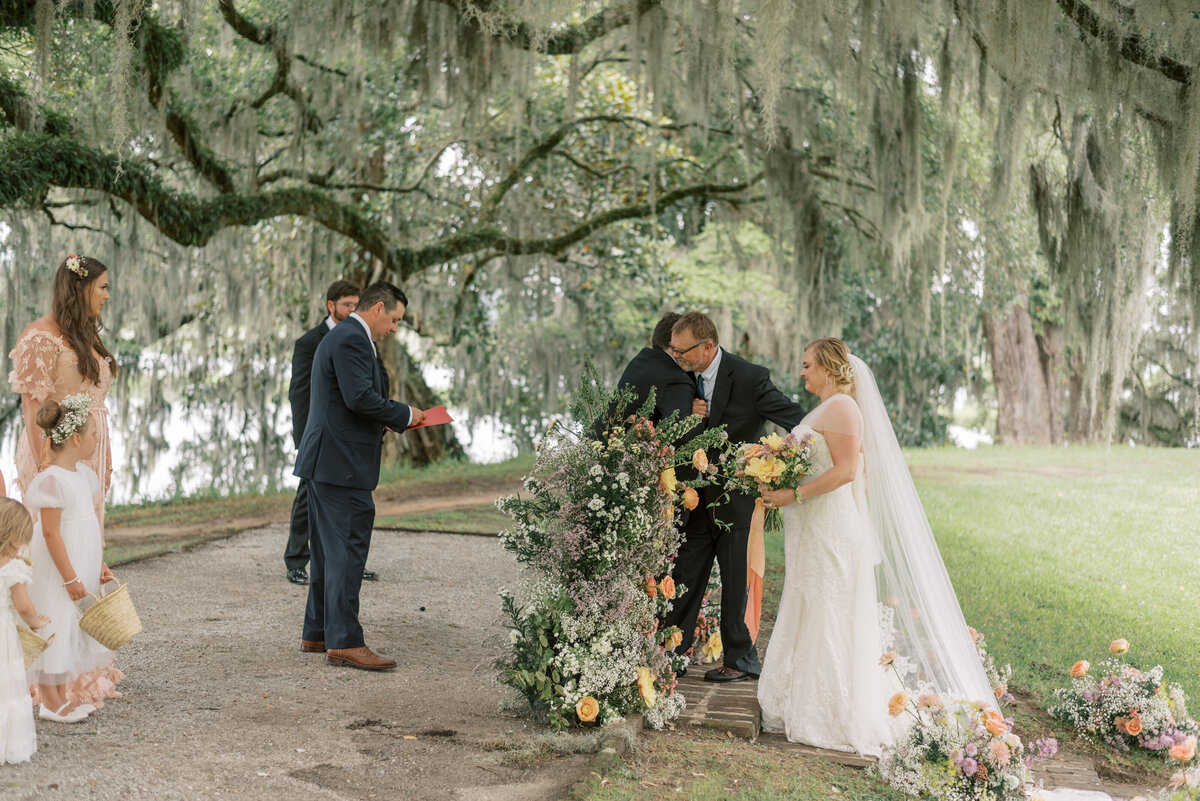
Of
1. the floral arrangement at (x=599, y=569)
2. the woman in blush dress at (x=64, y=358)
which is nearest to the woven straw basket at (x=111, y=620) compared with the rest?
the woman in blush dress at (x=64, y=358)

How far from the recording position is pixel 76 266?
4422 millimetres

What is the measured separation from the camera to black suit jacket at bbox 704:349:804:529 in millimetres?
Result: 5238

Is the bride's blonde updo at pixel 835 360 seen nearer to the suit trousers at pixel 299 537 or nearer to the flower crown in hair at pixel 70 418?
the flower crown in hair at pixel 70 418

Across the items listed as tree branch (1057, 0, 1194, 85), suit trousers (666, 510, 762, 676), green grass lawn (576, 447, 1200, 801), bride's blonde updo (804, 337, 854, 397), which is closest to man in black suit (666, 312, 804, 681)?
suit trousers (666, 510, 762, 676)

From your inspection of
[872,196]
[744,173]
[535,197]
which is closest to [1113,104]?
[872,196]

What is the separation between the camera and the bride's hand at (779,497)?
4.59m

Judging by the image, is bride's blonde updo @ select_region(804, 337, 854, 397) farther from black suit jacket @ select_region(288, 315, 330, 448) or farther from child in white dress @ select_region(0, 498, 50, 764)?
black suit jacket @ select_region(288, 315, 330, 448)

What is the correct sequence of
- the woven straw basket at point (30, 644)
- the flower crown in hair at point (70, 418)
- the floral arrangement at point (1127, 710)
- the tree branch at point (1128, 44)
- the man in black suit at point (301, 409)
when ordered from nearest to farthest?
the woven straw basket at point (30, 644) < the flower crown in hair at point (70, 418) < the floral arrangement at point (1127, 710) < the man in black suit at point (301, 409) < the tree branch at point (1128, 44)

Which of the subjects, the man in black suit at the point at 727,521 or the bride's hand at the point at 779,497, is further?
the man in black suit at the point at 727,521

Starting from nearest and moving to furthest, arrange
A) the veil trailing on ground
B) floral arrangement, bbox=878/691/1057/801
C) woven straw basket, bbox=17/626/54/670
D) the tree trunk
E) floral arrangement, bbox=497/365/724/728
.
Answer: woven straw basket, bbox=17/626/54/670 → floral arrangement, bbox=878/691/1057/801 → floral arrangement, bbox=497/365/724/728 → the veil trailing on ground → the tree trunk

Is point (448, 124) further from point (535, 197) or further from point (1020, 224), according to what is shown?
point (1020, 224)

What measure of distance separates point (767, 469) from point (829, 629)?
2.47 feet

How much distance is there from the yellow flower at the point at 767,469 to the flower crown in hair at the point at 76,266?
10.0ft

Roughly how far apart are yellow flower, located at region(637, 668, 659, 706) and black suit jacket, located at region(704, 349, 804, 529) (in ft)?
3.79
